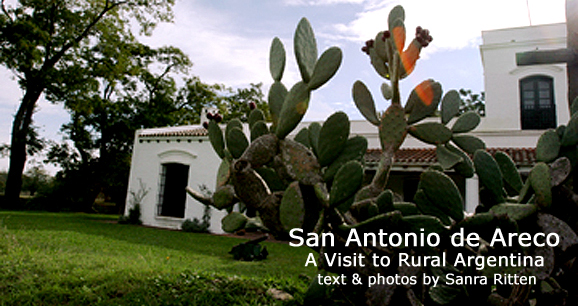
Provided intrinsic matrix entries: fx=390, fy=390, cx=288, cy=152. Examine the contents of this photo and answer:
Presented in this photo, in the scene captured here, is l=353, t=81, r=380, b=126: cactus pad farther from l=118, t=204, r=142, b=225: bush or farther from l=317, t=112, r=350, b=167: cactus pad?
l=118, t=204, r=142, b=225: bush

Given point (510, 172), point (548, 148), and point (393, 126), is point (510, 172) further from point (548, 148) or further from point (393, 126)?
point (393, 126)

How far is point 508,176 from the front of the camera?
2.04 m

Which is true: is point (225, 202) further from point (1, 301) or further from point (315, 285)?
point (1, 301)

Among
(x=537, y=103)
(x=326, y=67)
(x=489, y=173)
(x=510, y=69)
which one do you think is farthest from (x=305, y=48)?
(x=510, y=69)

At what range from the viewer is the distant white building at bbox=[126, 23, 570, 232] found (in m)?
12.6

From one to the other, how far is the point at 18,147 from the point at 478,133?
69.4ft

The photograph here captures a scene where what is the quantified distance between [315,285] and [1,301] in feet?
9.59

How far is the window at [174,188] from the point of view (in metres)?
14.4

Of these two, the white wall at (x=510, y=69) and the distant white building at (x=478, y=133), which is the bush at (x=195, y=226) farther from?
the white wall at (x=510, y=69)

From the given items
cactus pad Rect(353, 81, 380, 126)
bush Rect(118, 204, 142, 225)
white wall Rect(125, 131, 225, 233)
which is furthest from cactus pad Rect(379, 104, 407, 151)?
bush Rect(118, 204, 142, 225)

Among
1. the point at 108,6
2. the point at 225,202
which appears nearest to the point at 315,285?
the point at 225,202

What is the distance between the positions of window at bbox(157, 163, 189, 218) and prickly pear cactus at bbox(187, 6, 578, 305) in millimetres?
12580

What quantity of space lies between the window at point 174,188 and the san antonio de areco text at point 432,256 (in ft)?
43.1

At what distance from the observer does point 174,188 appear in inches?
577
